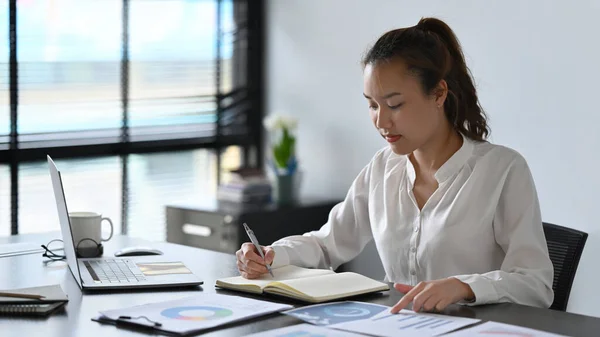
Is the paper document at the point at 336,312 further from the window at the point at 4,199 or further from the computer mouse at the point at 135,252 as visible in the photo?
the window at the point at 4,199

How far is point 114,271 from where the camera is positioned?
220 cm

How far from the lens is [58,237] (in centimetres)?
271

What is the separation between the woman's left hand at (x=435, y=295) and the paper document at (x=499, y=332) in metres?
0.12

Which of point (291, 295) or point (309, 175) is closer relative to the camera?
point (291, 295)

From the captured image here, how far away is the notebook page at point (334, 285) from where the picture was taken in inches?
75.2

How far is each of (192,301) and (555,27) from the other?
2008 millimetres

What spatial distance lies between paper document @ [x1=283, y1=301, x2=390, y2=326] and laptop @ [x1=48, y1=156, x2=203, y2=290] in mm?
357

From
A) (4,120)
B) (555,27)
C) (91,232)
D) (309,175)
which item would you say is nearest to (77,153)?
(4,120)

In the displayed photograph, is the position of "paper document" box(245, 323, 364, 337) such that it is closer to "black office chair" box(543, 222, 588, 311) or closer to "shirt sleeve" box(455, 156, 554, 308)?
"shirt sleeve" box(455, 156, 554, 308)

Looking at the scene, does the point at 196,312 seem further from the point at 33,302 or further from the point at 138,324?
the point at 33,302

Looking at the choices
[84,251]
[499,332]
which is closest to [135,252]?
[84,251]

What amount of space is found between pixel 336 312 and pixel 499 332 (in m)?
0.33

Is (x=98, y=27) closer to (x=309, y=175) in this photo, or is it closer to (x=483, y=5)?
(x=309, y=175)

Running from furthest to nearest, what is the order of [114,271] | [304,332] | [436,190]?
[436,190], [114,271], [304,332]
